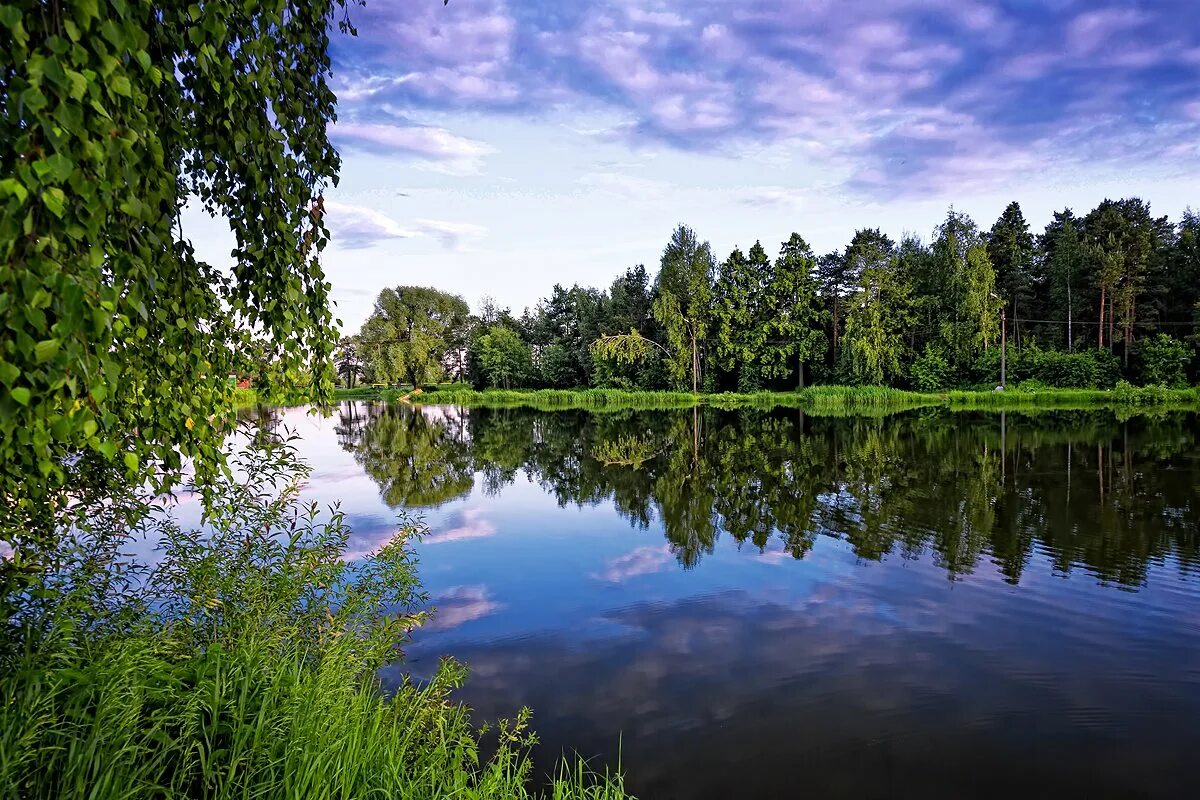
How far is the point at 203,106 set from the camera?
3.57 metres

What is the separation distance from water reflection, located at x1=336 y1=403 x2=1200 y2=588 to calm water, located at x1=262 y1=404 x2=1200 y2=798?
12 cm

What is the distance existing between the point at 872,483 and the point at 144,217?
19.7 metres

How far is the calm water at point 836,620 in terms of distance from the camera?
6082 mm

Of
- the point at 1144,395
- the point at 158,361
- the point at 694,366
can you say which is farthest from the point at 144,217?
the point at 694,366

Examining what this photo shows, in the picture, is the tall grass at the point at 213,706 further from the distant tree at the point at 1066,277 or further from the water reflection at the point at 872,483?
the distant tree at the point at 1066,277

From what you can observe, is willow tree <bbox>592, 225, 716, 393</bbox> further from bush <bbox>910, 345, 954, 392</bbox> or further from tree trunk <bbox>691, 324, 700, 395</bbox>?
bush <bbox>910, 345, 954, 392</bbox>

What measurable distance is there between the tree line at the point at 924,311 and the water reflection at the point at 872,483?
2241 cm

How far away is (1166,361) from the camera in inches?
2101

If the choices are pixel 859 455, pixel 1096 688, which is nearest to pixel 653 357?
pixel 859 455

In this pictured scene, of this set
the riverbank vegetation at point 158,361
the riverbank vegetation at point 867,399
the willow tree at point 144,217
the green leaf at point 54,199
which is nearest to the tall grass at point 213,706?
the riverbank vegetation at point 158,361

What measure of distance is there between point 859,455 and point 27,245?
25.9m

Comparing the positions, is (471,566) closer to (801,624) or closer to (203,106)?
(801,624)

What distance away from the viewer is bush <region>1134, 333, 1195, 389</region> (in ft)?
174

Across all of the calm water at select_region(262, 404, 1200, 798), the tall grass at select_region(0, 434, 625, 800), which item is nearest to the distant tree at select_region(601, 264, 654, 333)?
the calm water at select_region(262, 404, 1200, 798)
